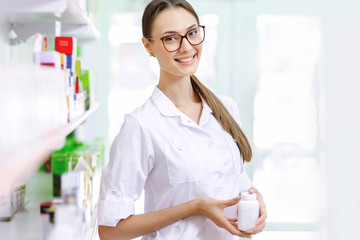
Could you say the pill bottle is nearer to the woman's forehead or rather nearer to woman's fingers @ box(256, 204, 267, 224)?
woman's fingers @ box(256, 204, 267, 224)

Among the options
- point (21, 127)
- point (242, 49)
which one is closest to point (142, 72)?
point (242, 49)

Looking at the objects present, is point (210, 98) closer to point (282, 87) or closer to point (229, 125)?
point (229, 125)

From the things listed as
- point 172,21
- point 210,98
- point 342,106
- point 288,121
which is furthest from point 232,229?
point 342,106

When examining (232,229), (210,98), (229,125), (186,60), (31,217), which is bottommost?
(31,217)

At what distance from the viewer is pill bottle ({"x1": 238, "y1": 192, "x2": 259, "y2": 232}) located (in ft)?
5.26

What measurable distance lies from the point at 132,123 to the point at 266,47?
2.10 m

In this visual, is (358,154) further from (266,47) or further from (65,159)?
(65,159)

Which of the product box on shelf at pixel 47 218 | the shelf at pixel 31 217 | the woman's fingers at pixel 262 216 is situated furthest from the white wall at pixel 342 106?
the product box on shelf at pixel 47 218

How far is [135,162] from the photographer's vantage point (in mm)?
1697

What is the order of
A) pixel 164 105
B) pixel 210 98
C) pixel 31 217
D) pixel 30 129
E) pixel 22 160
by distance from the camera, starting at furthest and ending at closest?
1. pixel 31 217
2. pixel 210 98
3. pixel 164 105
4. pixel 30 129
5. pixel 22 160

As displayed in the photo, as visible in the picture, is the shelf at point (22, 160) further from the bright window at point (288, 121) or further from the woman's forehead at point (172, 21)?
the bright window at point (288, 121)

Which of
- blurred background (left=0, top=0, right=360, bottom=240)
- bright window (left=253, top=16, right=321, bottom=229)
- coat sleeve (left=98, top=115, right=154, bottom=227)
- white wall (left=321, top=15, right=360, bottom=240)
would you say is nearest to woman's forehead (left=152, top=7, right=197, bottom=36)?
coat sleeve (left=98, top=115, right=154, bottom=227)

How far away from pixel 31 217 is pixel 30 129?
1.09m

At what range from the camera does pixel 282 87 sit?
3.63 m
